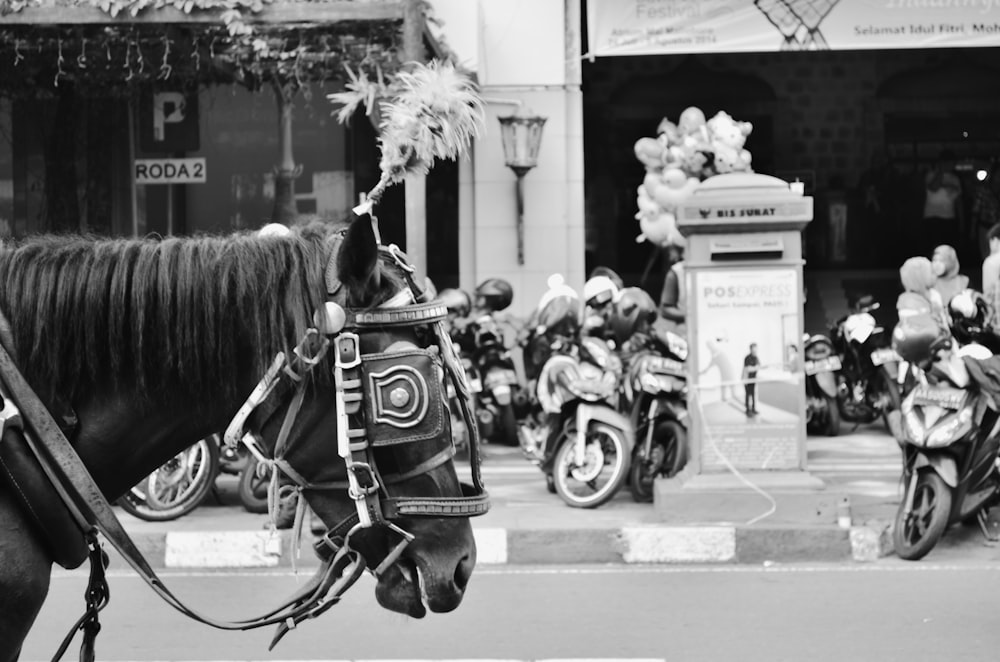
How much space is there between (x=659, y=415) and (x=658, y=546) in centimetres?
156

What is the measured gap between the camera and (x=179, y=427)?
8.85 ft

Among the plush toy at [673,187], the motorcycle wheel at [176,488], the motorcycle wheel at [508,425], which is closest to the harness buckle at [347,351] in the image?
the motorcycle wheel at [176,488]

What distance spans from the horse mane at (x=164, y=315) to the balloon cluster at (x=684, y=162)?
10.1 meters

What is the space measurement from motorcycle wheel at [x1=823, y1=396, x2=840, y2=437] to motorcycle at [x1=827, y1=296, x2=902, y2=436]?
1cm

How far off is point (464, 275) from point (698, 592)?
7.59 meters

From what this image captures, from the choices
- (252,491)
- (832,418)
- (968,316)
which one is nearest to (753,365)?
(968,316)

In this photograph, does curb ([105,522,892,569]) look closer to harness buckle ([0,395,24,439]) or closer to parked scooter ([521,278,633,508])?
parked scooter ([521,278,633,508])

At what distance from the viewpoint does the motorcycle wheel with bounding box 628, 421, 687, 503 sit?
29.2ft

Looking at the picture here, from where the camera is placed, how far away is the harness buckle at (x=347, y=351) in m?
2.54

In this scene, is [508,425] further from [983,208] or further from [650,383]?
[983,208]

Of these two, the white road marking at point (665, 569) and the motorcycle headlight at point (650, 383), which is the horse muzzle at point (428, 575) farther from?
the motorcycle headlight at point (650, 383)

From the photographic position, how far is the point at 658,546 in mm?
7625

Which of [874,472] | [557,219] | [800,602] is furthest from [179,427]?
[557,219]

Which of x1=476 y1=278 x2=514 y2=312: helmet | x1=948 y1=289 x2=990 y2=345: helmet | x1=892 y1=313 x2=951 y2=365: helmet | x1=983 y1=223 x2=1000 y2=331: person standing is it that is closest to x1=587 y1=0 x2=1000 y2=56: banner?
x1=983 y1=223 x2=1000 y2=331: person standing
